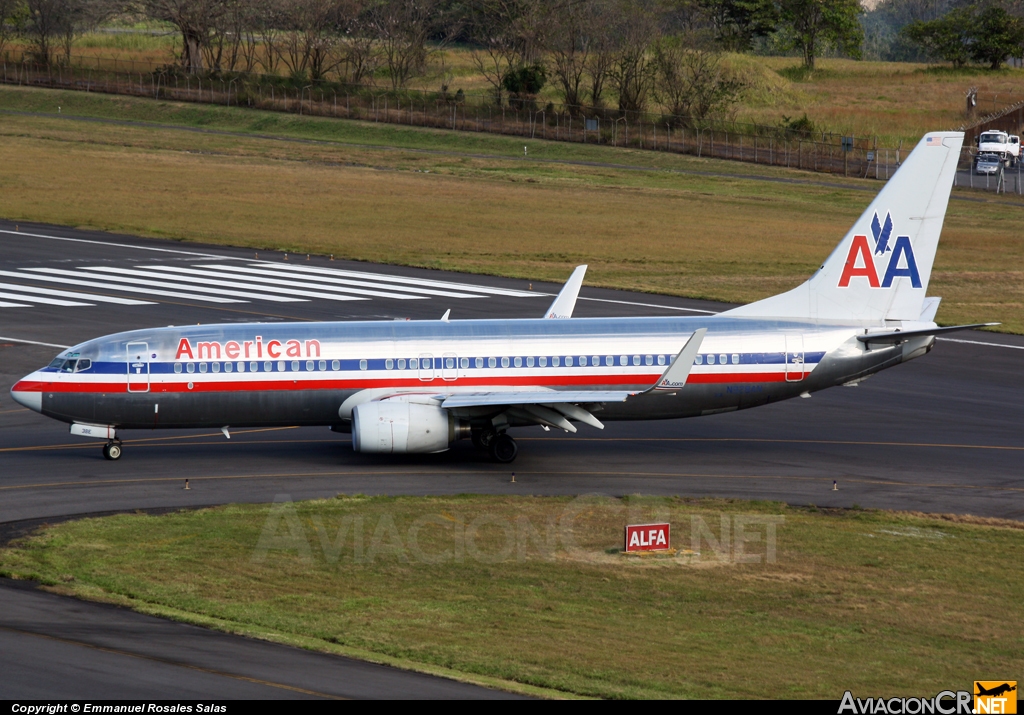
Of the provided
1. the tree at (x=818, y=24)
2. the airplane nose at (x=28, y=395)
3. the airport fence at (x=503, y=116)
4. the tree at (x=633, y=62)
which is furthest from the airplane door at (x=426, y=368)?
the tree at (x=818, y=24)

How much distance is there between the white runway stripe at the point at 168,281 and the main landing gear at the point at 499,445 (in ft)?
76.4

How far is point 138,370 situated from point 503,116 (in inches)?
3683

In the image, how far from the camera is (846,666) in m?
21.8

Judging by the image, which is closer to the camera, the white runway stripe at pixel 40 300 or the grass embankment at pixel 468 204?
the white runway stripe at pixel 40 300

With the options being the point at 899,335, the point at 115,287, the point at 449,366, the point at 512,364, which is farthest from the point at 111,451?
the point at 115,287

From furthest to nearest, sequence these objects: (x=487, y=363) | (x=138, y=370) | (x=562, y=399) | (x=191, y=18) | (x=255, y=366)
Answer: (x=191, y=18) < (x=487, y=363) < (x=255, y=366) < (x=138, y=370) < (x=562, y=399)

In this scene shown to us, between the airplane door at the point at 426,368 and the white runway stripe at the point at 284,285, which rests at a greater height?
the airplane door at the point at 426,368

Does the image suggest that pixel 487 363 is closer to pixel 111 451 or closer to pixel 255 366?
pixel 255 366

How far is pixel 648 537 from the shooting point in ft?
92.6

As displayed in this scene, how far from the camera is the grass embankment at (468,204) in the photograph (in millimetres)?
70125

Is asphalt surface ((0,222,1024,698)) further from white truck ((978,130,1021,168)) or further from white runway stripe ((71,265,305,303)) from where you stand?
white truck ((978,130,1021,168))

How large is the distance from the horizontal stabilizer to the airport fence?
269 feet

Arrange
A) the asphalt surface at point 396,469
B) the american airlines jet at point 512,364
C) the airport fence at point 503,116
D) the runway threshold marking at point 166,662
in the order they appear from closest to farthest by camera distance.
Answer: the runway threshold marking at point 166,662
the asphalt surface at point 396,469
the american airlines jet at point 512,364
the airport fence at point 503,116

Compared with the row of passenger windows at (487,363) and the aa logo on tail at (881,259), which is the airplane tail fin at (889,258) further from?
the row of passenger windows at (487,363)
